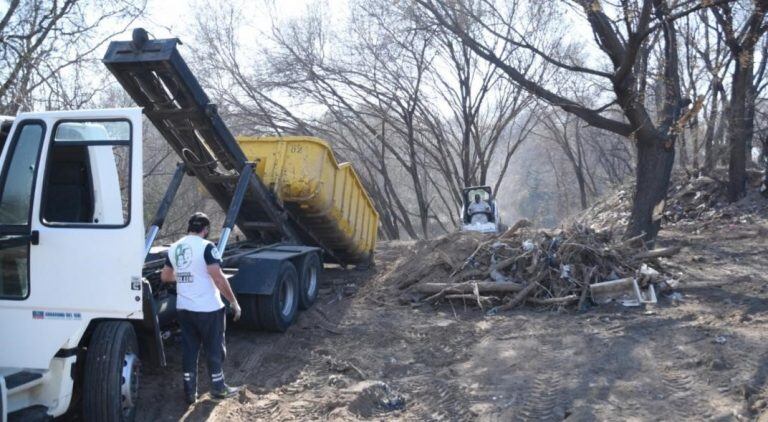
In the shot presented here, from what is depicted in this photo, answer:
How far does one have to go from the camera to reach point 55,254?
15.2ft

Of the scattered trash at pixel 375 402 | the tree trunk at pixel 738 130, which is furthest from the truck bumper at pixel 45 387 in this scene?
the tree trunk at pixel 738 130

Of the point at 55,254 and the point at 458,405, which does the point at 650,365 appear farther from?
the point at 55,254

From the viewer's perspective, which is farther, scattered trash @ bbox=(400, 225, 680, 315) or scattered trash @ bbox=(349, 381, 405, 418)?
scattered trash @ bbox=(400, 225, 680, 315)

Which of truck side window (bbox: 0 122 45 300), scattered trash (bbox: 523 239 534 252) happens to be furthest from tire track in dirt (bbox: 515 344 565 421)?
truck side window (bbox: 0 122 45 300)

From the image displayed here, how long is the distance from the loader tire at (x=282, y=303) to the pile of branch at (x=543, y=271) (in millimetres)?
2117

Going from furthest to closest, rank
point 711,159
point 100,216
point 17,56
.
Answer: point 711,159
point 17,56
point 100,216

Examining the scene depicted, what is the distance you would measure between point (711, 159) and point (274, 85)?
49.4ft

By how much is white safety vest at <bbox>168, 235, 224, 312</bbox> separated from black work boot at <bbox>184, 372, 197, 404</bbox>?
61 cm

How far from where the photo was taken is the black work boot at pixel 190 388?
5.79m

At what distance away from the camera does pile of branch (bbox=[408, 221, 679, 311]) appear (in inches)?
364

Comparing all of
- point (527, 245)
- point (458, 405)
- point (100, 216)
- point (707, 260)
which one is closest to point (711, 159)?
point (707, 260)

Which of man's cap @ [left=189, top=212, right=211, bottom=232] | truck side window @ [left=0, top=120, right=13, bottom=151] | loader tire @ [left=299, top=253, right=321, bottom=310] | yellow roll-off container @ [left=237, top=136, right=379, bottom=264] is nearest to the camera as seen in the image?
truck side window @ [left=0, top=120, right=13, bottom=151]

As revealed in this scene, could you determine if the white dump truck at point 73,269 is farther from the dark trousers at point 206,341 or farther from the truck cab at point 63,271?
the dark trousers at point 206,341

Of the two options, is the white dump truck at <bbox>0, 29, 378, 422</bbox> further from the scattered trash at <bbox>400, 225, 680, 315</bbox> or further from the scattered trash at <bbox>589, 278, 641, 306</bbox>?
the scattered trash at <bbox>589, 278, 641, 306</bbox>
